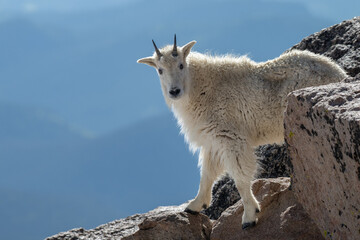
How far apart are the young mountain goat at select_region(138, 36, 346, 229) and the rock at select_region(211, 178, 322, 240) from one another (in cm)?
27

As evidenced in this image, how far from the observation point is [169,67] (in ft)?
25.0

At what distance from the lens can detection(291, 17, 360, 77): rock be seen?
9.41 m

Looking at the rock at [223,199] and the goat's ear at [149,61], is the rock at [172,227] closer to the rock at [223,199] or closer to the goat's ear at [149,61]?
the rock at [223,199]

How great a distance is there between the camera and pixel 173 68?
24.9ft

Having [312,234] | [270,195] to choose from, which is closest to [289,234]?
[312,234]

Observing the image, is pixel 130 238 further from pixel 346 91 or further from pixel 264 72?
pixel 346 91

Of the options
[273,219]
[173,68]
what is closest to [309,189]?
[273,219]

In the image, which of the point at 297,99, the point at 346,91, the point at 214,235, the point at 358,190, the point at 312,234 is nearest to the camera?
the point at 358,190

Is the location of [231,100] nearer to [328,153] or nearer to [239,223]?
[239,223]

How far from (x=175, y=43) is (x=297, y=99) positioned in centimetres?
355

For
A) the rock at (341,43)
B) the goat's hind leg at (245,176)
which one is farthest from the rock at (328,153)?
the rock at (341,43)

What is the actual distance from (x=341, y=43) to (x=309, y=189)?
6.08 m

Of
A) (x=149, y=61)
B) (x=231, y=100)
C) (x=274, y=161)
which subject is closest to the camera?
(x=231, y=100)

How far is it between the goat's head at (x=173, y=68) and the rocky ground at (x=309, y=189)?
72.1 inches
